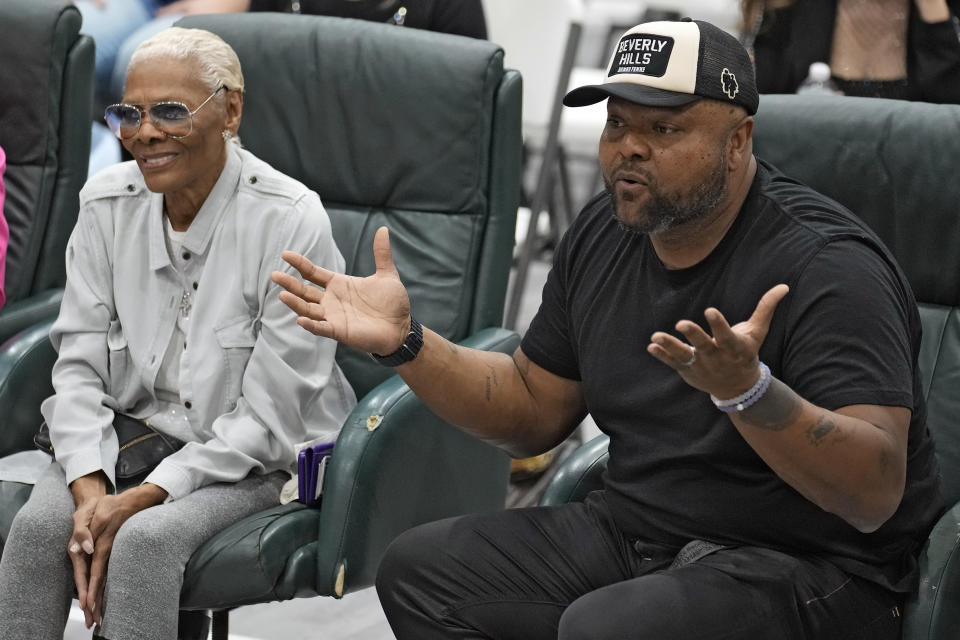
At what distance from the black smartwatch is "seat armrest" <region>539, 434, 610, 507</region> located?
365 mm

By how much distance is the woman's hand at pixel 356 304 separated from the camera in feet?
6.48

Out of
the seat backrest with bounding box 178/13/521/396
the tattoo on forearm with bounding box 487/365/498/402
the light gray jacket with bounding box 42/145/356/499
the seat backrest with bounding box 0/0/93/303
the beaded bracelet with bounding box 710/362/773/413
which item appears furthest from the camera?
the seat backrest with bounding box 0/0/93/303

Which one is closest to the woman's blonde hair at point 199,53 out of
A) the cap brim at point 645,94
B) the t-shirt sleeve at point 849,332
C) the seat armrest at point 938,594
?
the cap brim at point 645,94

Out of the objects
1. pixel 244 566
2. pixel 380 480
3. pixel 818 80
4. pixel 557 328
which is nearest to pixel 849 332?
pixel 557 328

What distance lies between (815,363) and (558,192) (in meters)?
4.32

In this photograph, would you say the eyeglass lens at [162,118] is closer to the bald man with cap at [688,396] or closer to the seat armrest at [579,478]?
the bald man with cap at [688,396]

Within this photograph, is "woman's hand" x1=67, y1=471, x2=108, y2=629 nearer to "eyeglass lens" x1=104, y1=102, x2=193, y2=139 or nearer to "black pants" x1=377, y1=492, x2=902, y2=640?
"black pants" x1=377, y1=492, x2=902, y2=640

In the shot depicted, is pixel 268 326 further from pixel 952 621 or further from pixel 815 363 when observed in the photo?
pixel 952 621

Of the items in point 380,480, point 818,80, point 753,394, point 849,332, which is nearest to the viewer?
point 753,394

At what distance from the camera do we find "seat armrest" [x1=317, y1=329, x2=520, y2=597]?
7.52 feet

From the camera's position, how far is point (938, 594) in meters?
1.87

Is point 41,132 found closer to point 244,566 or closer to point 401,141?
point 401,141

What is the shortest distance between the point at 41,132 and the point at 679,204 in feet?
5.21

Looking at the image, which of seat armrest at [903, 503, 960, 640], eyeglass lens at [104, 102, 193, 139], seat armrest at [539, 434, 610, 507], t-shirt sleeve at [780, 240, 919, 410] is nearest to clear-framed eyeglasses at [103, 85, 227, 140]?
eyeglass lens at [104, 102, 193, 139]
